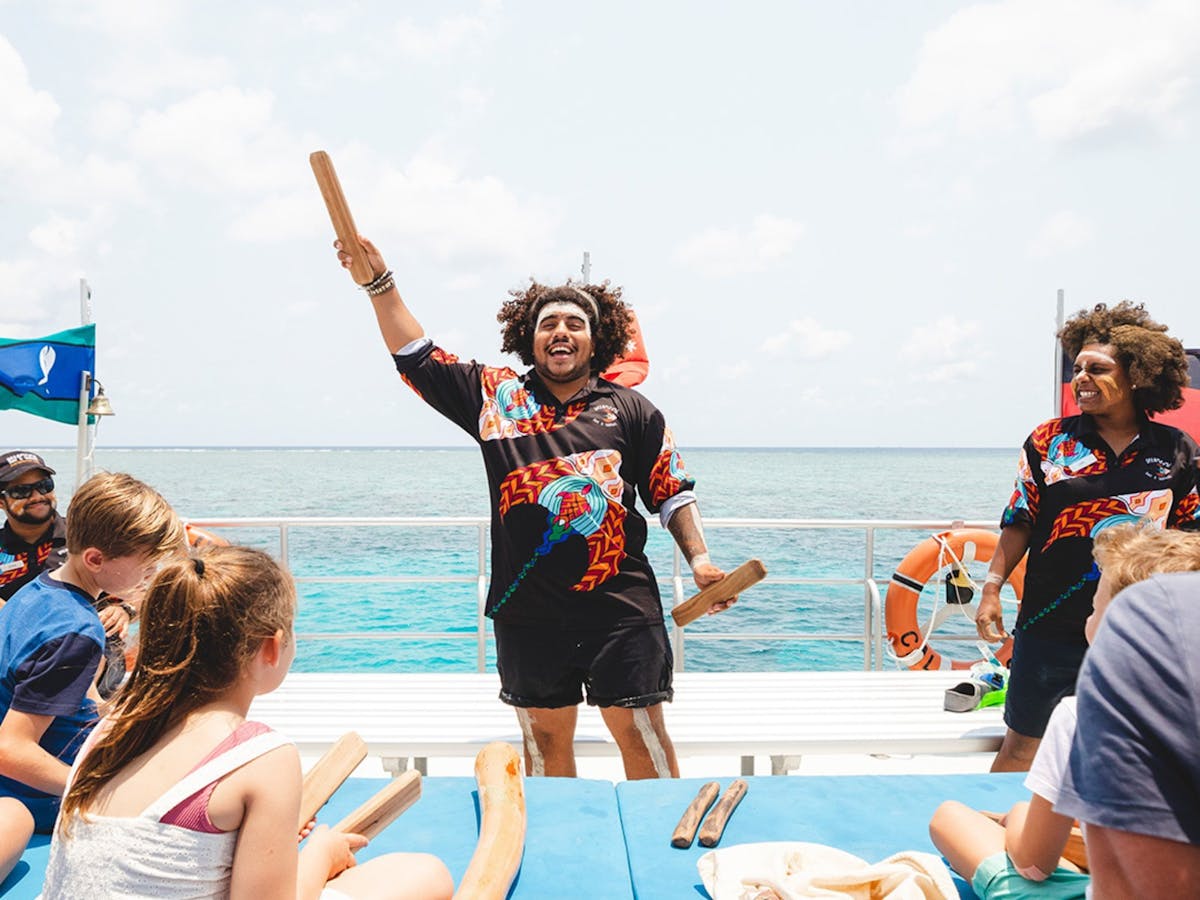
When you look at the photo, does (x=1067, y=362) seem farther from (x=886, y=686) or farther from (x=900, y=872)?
(x=900, y=872)

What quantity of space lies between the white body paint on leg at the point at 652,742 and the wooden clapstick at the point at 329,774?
72 centimetres

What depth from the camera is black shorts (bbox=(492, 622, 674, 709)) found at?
7.94 ft

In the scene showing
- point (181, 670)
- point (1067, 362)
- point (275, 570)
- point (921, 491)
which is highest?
point (1067, 362)

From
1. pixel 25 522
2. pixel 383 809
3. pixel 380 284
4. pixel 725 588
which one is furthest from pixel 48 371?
pixel 725 588

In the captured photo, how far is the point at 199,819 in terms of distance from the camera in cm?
119

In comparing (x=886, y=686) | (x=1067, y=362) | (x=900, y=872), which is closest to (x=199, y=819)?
(x=900, y=872)

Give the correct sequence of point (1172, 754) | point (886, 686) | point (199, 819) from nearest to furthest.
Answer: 1. point (1172, 754)
2. point (199, 819)
3. point (886, 686)

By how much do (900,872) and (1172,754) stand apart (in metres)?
1.12

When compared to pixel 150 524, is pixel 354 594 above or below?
below

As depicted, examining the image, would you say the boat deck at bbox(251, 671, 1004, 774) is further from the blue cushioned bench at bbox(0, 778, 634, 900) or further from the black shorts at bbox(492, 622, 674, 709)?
the blue cushioned bench at bbox(0, 778, 634, 900)

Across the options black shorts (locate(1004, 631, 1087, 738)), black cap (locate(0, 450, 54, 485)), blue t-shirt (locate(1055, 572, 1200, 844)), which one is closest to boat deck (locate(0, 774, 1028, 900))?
black shorts (locate(1004, 631, 1087, 738))

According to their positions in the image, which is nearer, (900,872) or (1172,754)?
(1172,754)

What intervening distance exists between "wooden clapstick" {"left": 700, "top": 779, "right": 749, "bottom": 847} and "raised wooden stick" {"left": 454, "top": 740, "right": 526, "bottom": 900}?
0.39 m

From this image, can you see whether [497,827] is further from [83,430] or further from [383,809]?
[83,430]
